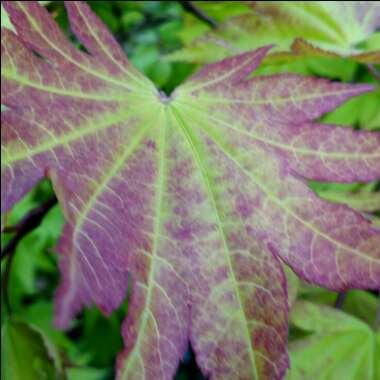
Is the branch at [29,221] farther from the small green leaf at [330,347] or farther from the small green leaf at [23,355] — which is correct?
the small green leaf at [330,347]

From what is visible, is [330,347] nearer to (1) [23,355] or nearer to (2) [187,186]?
(2) [187,186]

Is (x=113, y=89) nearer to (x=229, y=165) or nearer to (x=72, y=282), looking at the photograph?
(x=229, y=165)

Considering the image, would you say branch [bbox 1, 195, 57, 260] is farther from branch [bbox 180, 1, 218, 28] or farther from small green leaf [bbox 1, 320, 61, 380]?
branch [bbox 180, 1, 218, 28]

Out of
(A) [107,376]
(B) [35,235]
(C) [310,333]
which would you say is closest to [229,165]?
(C) [310,333]

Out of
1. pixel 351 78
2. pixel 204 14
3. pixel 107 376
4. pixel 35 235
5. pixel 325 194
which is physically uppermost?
pixel 204 14

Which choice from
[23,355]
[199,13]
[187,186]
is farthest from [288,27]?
[23,355]

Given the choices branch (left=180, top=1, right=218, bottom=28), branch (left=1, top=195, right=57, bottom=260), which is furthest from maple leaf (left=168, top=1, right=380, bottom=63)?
branch (left=1, top=195, right=57, bottom=260)
